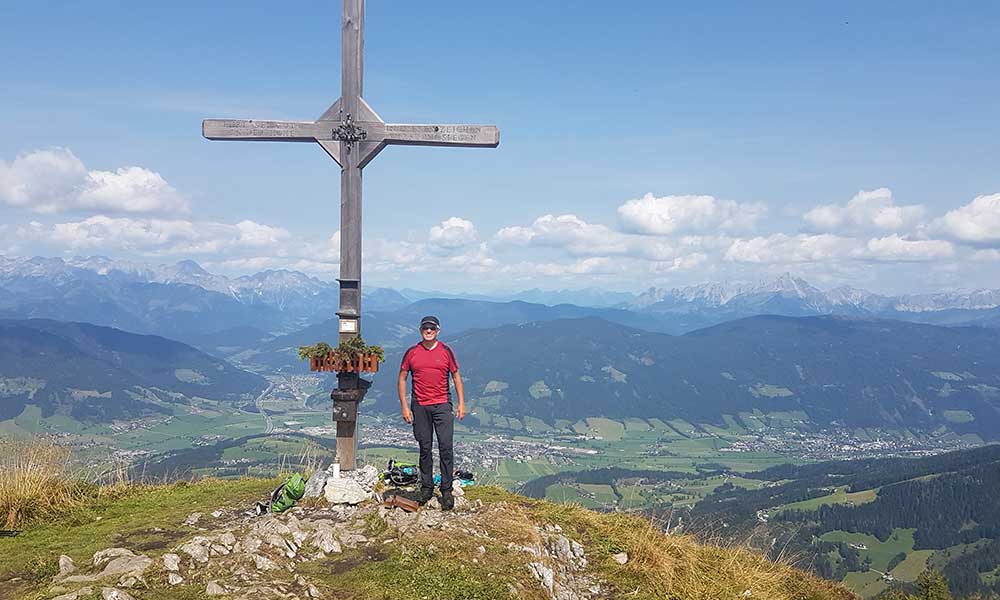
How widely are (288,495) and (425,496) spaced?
230cm

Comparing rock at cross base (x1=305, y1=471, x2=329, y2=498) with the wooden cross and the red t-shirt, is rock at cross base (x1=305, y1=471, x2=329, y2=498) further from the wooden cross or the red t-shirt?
the red t-shirt

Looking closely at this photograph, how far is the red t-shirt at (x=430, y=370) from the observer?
955 cm

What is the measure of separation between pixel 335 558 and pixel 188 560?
1.75 m

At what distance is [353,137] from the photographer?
11273 millimetres

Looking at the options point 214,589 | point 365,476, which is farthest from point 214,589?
point 365,476

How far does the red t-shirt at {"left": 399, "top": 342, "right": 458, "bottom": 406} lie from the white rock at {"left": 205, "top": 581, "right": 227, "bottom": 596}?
4050mm

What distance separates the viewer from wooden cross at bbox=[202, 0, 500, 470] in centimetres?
1123

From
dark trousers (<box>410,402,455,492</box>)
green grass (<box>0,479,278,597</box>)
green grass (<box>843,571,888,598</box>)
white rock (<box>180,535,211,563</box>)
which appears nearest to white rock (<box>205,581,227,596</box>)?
white rock (<box>180,535,211,563</box>)

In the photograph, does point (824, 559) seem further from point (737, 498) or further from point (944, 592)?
point (944, 592)

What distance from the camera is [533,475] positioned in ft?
585

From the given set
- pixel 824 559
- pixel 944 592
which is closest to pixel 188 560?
pixel 944 592

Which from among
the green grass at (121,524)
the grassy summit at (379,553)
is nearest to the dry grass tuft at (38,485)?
the grassy summit at (379,553)

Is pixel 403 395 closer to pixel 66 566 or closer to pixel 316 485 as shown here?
pixel 316 485

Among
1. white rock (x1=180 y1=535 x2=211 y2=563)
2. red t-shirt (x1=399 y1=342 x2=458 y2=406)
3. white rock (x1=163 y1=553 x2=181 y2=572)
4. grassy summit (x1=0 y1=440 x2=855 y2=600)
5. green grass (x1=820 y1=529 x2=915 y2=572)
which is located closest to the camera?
white rock (x1=163 y1=553 x2=181 y2=572)
